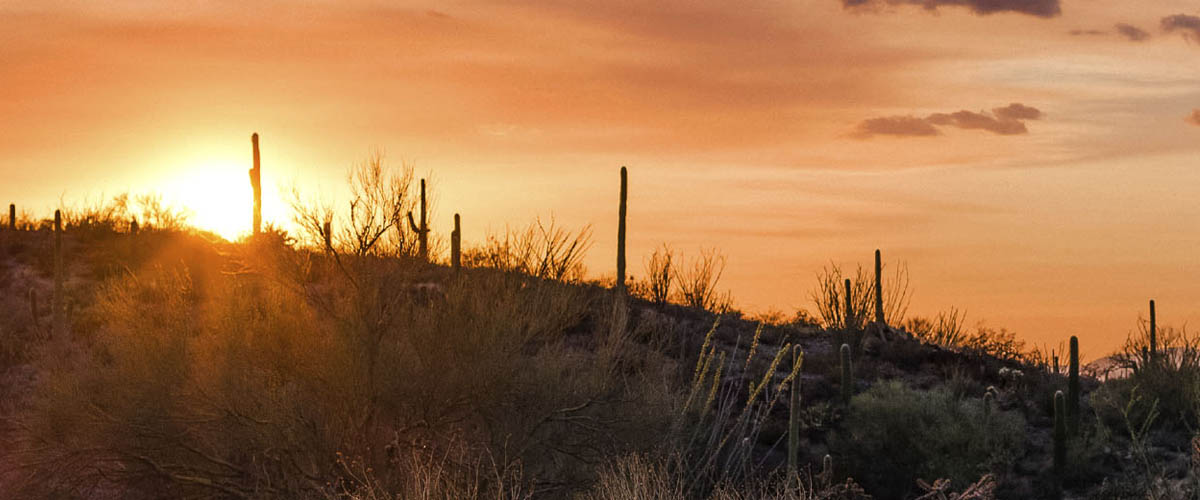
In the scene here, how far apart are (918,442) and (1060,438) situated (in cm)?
195

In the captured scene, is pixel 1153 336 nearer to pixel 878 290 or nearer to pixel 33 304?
pixel 878 290

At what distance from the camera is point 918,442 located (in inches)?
703

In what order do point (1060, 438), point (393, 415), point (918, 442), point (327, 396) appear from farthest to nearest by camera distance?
point (918, 442) < point (1060, 438) < point (393, 415) < point (327, 396)

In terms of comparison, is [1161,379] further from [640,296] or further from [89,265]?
[89,265]

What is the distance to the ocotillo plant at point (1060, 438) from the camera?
1723 cm

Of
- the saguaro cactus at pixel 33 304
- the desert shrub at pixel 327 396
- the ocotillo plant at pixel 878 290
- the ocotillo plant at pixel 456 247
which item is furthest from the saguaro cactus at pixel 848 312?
the saguaro cactus at pixel 33 304

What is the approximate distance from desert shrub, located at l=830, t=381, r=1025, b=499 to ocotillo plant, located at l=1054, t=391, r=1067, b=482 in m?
0.64

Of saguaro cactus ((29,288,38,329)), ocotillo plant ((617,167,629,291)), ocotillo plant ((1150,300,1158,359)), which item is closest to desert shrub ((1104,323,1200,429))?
ocotillo plant ((1150,300,1158,359))

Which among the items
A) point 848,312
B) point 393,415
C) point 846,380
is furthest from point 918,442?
point 393,415

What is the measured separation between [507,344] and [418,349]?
3.06 ft

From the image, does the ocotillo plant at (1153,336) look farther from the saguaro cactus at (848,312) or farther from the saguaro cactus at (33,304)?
the saguaro cactus at (33,304)

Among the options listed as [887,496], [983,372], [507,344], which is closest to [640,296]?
[983,372]

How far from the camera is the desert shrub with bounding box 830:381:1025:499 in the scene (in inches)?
691

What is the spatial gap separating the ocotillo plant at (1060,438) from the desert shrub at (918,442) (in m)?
0.64
